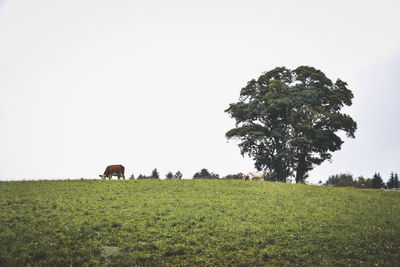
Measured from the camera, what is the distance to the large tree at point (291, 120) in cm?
3594

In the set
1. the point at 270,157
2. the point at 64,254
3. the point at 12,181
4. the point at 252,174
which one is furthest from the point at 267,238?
the point at 270,157

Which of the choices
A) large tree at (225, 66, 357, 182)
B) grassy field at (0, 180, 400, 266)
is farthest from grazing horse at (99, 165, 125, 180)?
large tree at (225, 66, 357, 182)

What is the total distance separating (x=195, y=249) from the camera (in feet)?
37.2

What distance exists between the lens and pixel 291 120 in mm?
36938

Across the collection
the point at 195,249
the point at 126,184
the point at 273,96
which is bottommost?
the point at 195,249

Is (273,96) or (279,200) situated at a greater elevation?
(273,96)

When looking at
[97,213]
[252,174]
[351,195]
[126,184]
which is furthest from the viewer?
[252,174]

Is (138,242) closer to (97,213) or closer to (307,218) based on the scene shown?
(97,213)

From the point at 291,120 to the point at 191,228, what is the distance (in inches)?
1093

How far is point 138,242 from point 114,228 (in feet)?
6.99

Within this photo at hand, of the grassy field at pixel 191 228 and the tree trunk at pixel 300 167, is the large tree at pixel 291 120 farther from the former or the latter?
the grassy field at pixel 191 228

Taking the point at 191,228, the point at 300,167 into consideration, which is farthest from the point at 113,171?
the point at 300,167

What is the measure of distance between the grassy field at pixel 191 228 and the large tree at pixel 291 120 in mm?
15347

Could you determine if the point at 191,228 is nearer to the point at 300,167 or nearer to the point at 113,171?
the point at 113,171
